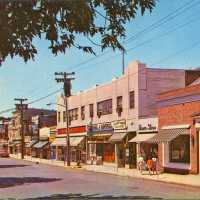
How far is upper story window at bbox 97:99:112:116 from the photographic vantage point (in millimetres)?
57875

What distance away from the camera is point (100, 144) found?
6162cm

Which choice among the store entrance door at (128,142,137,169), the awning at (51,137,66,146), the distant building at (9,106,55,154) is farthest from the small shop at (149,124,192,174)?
the distant building at (9,106,55,154)

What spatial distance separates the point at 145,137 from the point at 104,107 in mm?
14069

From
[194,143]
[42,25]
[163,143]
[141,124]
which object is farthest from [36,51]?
[141,124]

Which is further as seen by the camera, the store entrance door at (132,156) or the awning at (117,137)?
the awning at (117,137)

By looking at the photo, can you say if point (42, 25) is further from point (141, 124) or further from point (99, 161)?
point (99, 161)

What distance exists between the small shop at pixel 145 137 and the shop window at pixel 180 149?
2705 millimetres

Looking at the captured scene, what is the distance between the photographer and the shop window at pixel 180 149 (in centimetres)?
3950

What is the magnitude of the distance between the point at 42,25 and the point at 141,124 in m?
37.9

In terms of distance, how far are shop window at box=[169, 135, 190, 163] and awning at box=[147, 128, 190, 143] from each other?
2.57ft

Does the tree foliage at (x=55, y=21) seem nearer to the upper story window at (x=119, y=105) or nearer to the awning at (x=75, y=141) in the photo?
the upper story window at (x=119, y=105)

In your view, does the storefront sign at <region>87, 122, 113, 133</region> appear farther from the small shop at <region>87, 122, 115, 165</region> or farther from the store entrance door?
the store entrance door

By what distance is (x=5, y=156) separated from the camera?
111 metres

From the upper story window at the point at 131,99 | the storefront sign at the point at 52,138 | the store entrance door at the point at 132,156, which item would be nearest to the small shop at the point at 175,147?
the store entrance door at the point at 132,156
